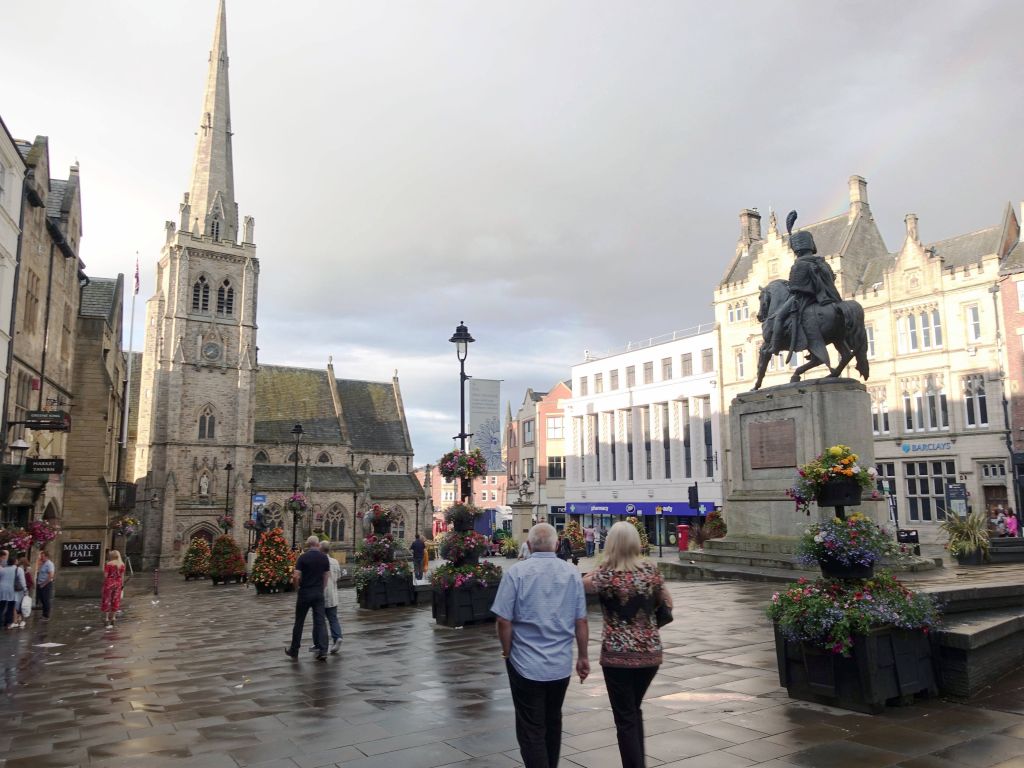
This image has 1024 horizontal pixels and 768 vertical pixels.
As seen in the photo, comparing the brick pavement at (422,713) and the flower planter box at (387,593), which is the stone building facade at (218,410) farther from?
the brick pavement at (422,713)

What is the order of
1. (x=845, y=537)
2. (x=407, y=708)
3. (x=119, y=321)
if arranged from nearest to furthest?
(x=845, y=537) < (x=407, y=708) < (x=119, y=321)

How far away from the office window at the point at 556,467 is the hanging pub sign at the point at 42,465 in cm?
5165

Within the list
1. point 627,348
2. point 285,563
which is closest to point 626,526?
point 285,563

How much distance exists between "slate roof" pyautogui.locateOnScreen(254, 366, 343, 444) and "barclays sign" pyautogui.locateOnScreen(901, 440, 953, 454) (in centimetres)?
4916

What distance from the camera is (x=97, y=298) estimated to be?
34.3 meters

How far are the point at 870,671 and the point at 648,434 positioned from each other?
169 ft

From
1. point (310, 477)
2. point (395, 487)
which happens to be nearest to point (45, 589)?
point (310, 477)

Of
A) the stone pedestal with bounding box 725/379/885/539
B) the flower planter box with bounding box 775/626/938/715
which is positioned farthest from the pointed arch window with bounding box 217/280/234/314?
the flower planter box with bounding box 775/626/938/715

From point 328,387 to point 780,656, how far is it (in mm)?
70735

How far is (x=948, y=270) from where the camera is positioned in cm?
3819

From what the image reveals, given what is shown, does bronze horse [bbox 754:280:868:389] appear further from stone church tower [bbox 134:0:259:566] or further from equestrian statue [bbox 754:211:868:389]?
stone church tower [bbox 134:0:259:566]

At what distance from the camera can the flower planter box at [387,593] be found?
17000 mm

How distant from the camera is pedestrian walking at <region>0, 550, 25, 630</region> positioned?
16.2 meters

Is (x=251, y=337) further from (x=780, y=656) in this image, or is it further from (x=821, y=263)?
(x=780, y=656)
